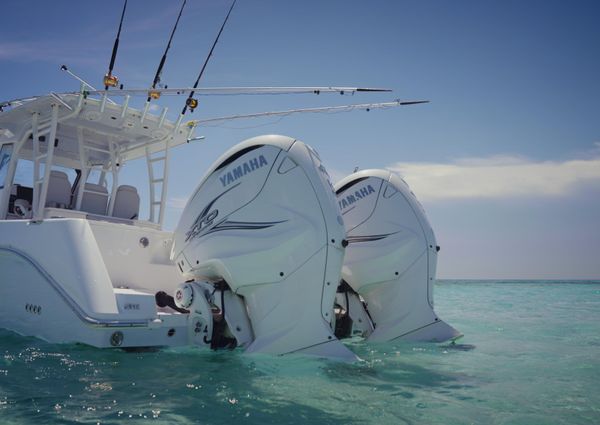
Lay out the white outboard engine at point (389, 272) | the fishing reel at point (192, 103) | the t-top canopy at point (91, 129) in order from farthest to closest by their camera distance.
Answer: the fishing reel at point (192, 103)
the t-top canopy at point (91, 129)
the white outboard engine at point (389, 272)

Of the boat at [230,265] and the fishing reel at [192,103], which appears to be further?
the fishing reel at [192,103]

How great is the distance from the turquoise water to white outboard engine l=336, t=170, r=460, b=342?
0.69 m

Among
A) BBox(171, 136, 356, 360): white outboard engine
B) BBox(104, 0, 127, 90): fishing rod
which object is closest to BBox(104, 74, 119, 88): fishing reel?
BBox(104, 0, 127, 90): fishing rod

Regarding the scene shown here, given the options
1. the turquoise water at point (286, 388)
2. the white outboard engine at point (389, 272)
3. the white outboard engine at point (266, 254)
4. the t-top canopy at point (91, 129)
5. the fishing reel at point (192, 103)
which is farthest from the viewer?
the fishing reel at point (192, 103)

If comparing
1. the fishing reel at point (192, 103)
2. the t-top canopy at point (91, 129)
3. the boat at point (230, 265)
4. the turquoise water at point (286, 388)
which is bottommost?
the turquoise water at point (286, 388)

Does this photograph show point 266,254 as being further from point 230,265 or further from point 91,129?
point 91,129

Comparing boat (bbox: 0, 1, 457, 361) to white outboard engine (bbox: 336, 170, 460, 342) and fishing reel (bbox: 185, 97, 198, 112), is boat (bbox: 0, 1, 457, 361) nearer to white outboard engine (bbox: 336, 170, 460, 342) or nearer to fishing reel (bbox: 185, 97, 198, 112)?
white outboard engine (bbox: 336, 170, 460, 342)

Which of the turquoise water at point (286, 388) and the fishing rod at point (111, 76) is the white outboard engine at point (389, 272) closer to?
the turquoise water at point (286, 388)

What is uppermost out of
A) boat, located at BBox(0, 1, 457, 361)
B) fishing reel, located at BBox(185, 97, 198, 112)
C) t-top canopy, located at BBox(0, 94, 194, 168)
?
fishing reel, located at BBox(185, 97, 198, 112)

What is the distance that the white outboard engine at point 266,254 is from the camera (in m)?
4.17

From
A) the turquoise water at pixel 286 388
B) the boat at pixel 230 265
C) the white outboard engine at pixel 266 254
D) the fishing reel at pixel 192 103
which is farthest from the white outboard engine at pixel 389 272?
the fishing reel at pixel 192 103

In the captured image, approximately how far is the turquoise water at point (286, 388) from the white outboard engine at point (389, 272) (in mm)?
688

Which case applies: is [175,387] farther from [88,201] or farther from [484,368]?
[88,201]

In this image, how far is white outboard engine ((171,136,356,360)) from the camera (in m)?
4.17
